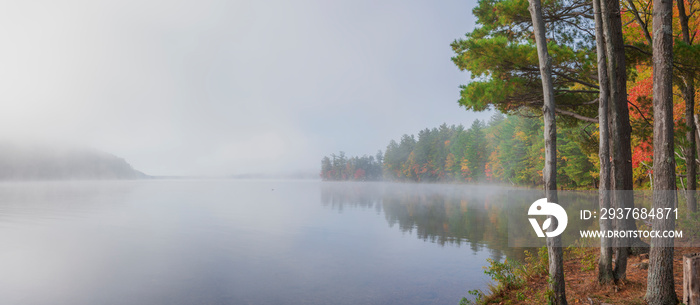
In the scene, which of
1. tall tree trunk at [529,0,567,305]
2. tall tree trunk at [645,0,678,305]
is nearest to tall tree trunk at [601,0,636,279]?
tall tree trunk at [645,0,678,305]

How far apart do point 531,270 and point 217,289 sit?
941 cm

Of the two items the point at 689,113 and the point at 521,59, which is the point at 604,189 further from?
the point at 689,113

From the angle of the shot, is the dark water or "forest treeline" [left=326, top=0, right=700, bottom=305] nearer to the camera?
"forest treeline" [left=326, top=0, right=700, bottom=305]

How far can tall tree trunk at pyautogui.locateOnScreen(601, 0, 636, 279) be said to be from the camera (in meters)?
7.69

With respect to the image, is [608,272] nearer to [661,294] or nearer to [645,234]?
[661,294]

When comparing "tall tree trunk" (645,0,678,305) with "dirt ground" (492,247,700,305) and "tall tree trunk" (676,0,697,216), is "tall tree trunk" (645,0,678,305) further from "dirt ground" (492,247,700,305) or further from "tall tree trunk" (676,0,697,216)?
"tall tree trunk" (676,0,697,216)

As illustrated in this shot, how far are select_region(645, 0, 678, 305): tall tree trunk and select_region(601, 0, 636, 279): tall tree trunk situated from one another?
4.13 ft

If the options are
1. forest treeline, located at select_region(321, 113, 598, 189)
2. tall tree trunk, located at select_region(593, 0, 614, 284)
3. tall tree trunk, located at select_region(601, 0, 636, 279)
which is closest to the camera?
tall tree trunk, located at select_region(593, 0, 614, 284)

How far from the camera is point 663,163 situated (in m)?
6.28

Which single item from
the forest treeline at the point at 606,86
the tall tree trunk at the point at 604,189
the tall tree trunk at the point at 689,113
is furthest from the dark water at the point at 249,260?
the tall tree trunk at the point at 689,113

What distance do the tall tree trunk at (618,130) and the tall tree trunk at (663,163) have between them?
126 centimetres

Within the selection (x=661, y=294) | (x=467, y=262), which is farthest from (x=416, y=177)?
(x=661, y=294)

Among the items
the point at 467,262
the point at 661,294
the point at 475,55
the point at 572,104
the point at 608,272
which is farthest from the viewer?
the point at 467,262

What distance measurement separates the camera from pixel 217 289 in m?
11.9
